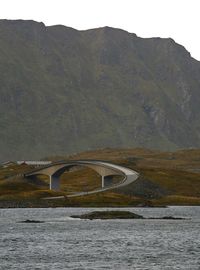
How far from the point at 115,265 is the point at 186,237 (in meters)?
35.2

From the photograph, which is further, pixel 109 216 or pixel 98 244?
pixel 109 216

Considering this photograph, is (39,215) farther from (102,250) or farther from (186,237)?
(102,250)

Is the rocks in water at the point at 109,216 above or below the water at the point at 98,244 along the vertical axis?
above

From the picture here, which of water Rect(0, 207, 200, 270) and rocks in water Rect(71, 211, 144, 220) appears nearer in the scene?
water Rect(0, 207, 200, 270)

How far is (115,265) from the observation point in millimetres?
92062

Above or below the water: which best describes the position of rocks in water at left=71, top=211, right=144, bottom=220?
above

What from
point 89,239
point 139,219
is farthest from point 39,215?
point 89,239

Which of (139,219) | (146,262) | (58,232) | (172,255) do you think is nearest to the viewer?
(146,262)

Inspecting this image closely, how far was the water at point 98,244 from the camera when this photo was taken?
9362cm

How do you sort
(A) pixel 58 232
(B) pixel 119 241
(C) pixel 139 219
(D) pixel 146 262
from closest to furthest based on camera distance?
(D) pixel 146 262
(B) pixel 119 241
(A) pixel 58 232
(C) pixel 139 219

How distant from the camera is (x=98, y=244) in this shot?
114188 mm

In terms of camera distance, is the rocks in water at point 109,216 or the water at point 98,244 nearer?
the water at point 98,244

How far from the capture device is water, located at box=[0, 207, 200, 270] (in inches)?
3686

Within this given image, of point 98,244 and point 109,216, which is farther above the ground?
point 109,216
